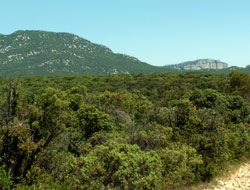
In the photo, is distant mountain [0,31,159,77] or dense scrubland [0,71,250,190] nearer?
dense scrubland [0,71,250,190]

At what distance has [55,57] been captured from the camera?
145 m

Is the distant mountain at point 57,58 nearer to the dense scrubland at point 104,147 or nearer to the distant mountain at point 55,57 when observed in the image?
the distant mountain at point 55,57

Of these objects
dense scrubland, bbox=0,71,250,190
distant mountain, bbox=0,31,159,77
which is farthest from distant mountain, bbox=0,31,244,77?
dense scrubland, bbox=0,71,250,190

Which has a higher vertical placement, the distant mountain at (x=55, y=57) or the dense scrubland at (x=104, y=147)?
the distant mountain at (x=55, y=57)

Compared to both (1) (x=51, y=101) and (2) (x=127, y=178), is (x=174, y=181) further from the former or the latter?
(1) (x=51, y=101)

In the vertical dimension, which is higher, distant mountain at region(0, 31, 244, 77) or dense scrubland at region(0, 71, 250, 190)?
distant mountain at region(0, 31, 244, 77)

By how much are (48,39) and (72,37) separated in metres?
21.0

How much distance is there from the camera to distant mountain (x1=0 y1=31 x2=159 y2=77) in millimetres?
129613

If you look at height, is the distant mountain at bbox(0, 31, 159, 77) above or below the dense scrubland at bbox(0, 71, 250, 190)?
above

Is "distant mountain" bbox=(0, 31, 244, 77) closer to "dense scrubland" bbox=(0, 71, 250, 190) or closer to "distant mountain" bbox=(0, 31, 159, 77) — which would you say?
"distant mountain" bbox=(0, 31, 159, 77)

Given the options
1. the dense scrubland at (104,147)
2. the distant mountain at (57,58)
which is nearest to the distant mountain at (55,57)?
the distant mountain at (57,58)

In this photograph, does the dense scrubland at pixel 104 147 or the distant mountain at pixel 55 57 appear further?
the distant mountain at pixel 55 57

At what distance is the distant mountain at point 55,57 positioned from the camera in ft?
425

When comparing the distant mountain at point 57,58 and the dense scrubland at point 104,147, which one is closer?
the dense scrubland at point 104,147
